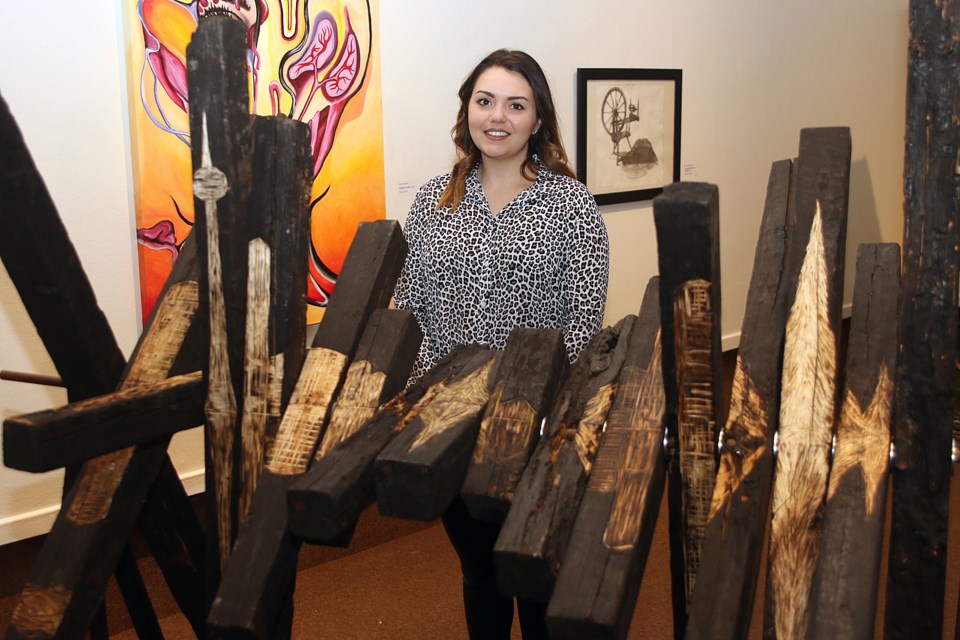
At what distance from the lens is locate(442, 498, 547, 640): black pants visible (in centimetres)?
232

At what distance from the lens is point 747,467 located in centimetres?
148

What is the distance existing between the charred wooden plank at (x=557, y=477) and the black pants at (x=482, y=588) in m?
0.65

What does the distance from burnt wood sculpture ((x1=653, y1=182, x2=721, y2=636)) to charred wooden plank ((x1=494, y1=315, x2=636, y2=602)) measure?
16 centimetres

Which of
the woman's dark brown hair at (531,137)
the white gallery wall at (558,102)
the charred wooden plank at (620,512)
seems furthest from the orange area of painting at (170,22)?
the charred wooden plank at (620,512)

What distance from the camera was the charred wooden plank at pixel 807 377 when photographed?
140cm

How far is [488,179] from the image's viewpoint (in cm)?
264

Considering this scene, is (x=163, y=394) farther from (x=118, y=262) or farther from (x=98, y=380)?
(x=118, y=262)

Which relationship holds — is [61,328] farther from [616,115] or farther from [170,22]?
[616,115]

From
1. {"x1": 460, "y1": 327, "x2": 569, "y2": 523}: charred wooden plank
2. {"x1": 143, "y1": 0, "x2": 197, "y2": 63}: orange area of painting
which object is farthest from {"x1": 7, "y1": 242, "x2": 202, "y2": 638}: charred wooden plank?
Answer: {"x1": 143, "y1": 0, "x2": 197, "y2": 63}: orange area of painting

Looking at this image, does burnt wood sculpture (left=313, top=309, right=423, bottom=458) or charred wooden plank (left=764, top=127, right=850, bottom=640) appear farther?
burnt wood sculpture (left=313, top=309, right=423, bottom=458)

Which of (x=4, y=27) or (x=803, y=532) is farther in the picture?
(x=4, y=27)

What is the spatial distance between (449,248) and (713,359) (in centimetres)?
126

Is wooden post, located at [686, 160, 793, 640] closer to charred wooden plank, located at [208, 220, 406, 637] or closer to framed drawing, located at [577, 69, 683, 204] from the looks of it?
charred wooden plank, located at [208, 220, 406, 637]

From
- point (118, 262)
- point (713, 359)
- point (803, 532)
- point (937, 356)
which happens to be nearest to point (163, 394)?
point (713, 359)
